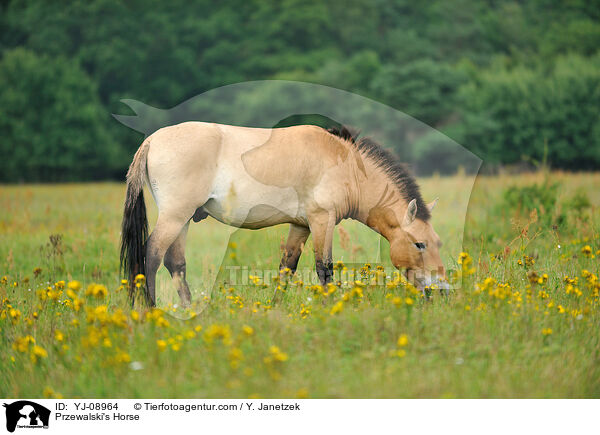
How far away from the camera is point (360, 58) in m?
32.7

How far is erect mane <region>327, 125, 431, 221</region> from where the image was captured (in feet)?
20.6

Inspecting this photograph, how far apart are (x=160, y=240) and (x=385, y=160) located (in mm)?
2564

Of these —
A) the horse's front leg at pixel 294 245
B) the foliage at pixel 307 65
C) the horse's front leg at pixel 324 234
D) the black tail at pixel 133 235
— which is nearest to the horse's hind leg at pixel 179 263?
the black tail at pixel 133 235

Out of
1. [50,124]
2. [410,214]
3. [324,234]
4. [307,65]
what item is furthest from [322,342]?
[307,65]

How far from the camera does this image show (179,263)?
611 centimetres

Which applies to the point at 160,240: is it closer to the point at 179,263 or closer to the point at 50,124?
the point at 179,263

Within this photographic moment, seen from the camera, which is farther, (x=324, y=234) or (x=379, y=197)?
(x=379, y=197)

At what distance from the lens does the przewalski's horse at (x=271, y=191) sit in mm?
5668

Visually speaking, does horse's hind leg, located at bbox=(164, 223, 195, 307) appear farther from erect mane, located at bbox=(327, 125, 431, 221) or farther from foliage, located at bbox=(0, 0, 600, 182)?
foliage, located at bbox=(0, 0, 600, 182)

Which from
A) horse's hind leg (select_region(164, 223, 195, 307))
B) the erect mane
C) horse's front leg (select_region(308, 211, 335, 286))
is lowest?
horse's hind leg (select_region(164, 223, 195, 307))

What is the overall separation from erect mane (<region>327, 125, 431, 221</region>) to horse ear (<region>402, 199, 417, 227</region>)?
273 mm

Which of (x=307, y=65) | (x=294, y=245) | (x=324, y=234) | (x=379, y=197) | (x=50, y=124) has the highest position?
(x=307, y=65)
